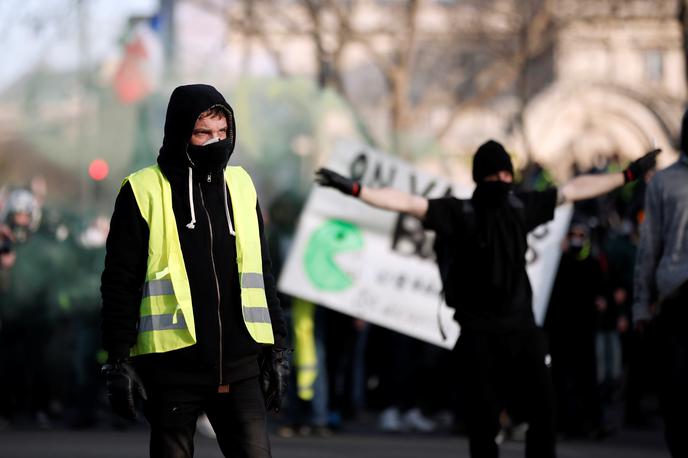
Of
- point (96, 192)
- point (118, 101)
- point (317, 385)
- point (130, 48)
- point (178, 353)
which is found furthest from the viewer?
point (130, 48)

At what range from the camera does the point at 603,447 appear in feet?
40.1

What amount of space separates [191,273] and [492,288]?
8.26 ft

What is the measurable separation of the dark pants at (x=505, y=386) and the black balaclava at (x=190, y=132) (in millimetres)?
2431

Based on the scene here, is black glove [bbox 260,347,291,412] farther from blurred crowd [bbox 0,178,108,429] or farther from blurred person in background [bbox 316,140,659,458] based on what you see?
blurred crowd [bbox 0,178,108,429]

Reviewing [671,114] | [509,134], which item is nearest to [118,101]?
[509,134]

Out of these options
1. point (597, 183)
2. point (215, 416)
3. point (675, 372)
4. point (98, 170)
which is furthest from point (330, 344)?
point (215, 416)

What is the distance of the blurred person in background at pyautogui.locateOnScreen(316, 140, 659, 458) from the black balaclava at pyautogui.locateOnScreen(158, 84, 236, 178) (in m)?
2.42

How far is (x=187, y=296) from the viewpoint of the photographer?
563 centimetres

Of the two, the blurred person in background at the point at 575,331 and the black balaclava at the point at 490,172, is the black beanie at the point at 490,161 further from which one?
the blurred person in background at the point at 575,331

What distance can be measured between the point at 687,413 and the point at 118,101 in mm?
13456

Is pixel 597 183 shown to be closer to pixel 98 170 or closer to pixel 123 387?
pixel 123 387

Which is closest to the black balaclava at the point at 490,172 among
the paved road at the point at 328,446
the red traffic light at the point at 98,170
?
the paved road at the point at 328,446

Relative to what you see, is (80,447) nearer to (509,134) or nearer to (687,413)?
(687,413)

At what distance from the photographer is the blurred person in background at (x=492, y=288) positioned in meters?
7.66
